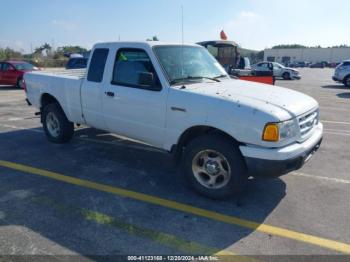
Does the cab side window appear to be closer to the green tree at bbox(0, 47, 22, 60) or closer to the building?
the green tree at bbox(0, 47, 22, 60)

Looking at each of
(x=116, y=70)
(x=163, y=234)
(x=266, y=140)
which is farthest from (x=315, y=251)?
(x=116, y=70)

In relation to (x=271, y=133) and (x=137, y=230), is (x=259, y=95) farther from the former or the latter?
(x=137, y=230)

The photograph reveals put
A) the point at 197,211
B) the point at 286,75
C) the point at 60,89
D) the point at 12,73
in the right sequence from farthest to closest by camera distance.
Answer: the point at 286,75, the point at 12,73, the point at 60,89, the point at 197,211

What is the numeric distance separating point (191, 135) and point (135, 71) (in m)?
1.33

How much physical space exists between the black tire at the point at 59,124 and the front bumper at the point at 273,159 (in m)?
3.94

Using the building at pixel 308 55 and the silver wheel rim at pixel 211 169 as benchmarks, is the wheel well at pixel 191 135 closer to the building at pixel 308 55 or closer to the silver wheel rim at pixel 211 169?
the silver wheel rim at pixel 211 169

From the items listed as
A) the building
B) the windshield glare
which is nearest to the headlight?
the windshield glare

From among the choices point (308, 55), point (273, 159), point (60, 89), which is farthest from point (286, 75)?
point (308, 55)

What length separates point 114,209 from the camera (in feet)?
12.7

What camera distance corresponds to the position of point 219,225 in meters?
3.55

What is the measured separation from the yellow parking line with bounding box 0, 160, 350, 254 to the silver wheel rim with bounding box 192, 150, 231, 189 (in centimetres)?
41

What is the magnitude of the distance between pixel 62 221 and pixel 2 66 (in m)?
16.9

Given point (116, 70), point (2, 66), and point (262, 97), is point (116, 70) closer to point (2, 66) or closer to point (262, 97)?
point (262, 97)

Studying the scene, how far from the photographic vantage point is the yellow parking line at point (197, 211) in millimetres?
3240
